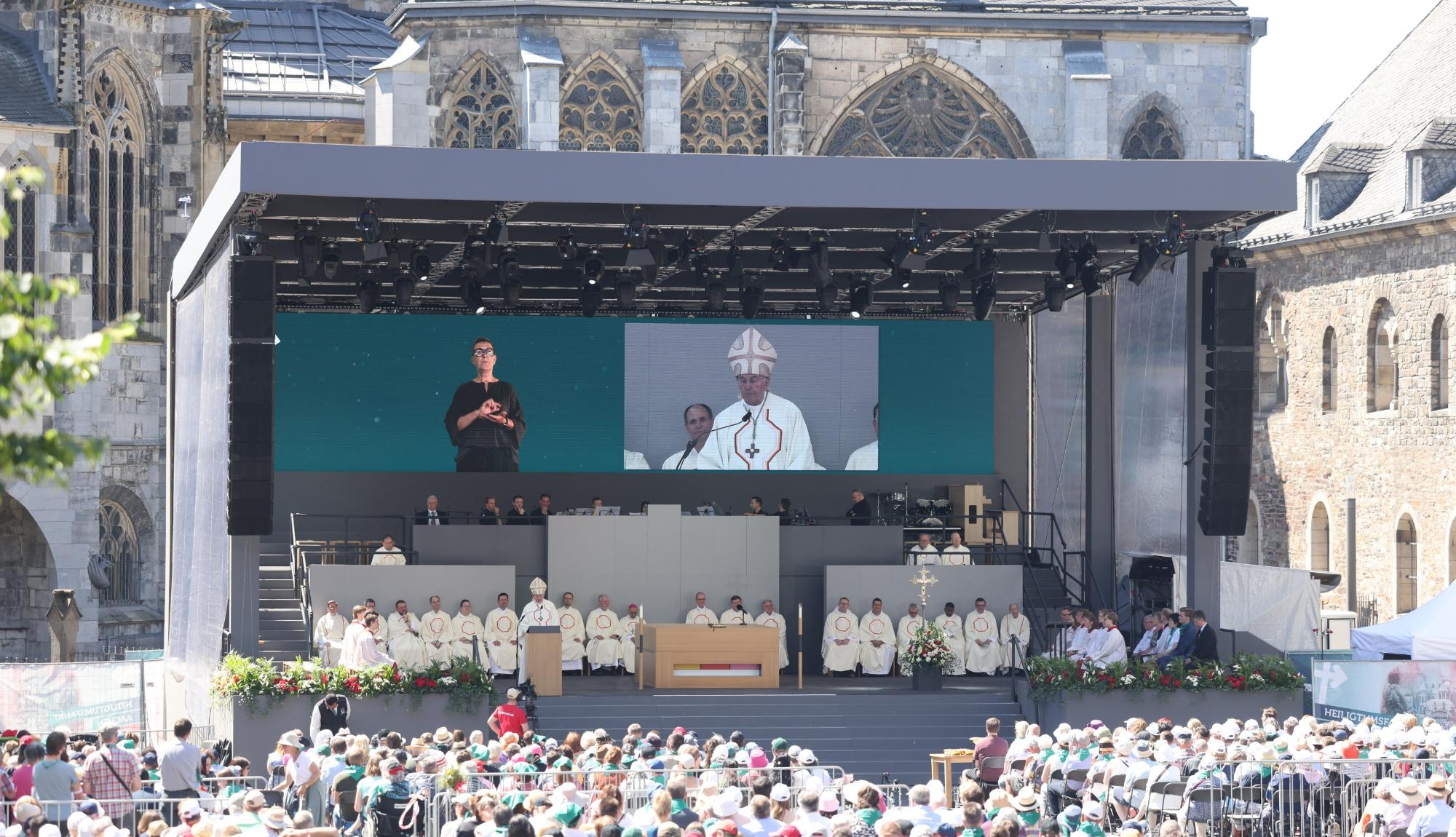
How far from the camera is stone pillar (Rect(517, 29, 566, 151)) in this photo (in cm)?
3953

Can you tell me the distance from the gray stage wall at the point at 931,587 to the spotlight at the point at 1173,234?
171 inches

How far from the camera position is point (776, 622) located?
82.9 ft

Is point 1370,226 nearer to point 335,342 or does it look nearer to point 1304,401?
point 1304,401

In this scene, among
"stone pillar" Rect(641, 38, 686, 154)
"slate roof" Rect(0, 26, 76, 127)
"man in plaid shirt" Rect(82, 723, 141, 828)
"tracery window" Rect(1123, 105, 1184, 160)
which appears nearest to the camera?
"man in plaid shirt" Rect(82, 723, 141, 828)

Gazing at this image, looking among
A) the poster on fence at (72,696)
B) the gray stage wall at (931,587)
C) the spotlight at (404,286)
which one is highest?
the spotlight at (404,286)

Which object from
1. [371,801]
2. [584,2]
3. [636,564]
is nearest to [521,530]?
[636,564]

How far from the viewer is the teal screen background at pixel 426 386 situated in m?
29.0

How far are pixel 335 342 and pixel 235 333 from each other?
311 inches

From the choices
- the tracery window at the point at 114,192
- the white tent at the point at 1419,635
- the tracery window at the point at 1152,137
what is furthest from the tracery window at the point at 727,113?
the white tent at the point at 1419,635

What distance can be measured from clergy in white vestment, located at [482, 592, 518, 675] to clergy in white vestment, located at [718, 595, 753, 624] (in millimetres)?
2417

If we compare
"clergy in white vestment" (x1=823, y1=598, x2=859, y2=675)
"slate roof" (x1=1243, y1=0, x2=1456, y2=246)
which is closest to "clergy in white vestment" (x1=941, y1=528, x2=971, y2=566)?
"clergy in white vestment" (x1=823, y1=598, x2=859, y2=675)

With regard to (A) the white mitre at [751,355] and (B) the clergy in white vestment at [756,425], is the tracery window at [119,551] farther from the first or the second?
(A) the white mitre at [751,355]

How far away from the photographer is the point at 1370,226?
39.4m

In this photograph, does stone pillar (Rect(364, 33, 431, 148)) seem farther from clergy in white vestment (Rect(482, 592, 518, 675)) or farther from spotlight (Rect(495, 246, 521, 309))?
clergy in white vestment (Rect(482, 592, 518, 675))
